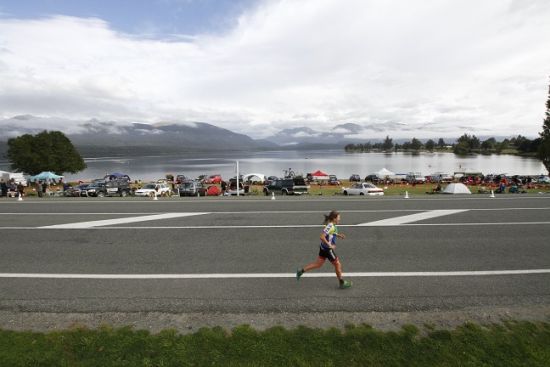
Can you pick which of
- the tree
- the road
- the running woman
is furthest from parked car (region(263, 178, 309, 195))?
the tree

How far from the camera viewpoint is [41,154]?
58.9 m

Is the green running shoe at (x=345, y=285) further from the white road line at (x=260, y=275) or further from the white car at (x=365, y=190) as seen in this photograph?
the white car at (x=365, y=190)

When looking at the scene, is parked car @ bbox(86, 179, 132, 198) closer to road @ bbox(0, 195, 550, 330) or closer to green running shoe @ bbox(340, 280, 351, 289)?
road @ bbox(0, 195, 550, 330)

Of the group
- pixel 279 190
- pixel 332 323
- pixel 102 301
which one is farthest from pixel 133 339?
pixel 279 190

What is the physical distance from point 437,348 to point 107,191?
3142 centimetres

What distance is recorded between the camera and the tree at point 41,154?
5794 cm

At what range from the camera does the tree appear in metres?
57.9

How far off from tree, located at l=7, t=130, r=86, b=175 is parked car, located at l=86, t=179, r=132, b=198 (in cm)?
3651

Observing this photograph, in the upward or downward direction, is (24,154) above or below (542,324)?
above

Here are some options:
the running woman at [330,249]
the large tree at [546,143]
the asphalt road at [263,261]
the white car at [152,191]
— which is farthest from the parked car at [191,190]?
the large tree at [546,143]

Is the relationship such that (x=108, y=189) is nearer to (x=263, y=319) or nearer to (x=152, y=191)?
(x=152, y=191)

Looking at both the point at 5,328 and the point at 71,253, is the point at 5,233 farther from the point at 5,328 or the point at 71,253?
the point at 5,328

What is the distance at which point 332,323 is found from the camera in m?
5.07

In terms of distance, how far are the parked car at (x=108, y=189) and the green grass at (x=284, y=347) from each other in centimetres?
2747
